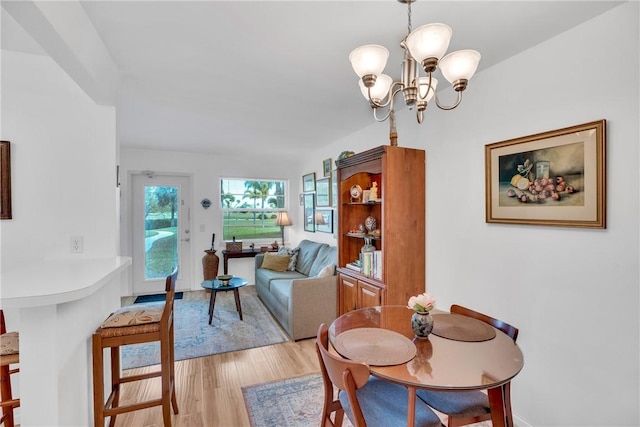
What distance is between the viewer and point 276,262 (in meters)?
4.53

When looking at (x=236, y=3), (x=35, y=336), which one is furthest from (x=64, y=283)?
(x=236, y=3)

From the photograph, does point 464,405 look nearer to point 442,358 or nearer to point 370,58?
point 442,358

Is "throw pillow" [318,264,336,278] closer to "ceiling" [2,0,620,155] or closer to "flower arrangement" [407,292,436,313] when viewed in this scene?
"ceiling" [2,0,620,155]

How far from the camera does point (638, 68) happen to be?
4.66 ft

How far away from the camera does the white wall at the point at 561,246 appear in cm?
147

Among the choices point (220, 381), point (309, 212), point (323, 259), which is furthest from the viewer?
point (309, 212)

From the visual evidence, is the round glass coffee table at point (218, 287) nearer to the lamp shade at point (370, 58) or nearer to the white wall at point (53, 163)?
the white wall at point (53, 163)

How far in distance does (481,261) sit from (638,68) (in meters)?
1.29

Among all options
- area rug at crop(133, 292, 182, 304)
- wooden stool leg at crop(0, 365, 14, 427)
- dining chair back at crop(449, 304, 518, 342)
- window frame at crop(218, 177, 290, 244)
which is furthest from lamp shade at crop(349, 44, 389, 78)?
area rug at crop(133, 292, 182, 304)

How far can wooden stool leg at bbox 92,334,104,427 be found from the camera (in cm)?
154

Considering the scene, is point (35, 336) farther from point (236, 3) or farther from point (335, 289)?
point (335, 289)

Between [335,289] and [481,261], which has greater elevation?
[481,261]

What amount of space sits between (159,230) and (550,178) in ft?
16.8

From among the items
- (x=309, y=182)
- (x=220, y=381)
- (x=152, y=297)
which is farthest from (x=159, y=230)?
(x=220, y=381)
